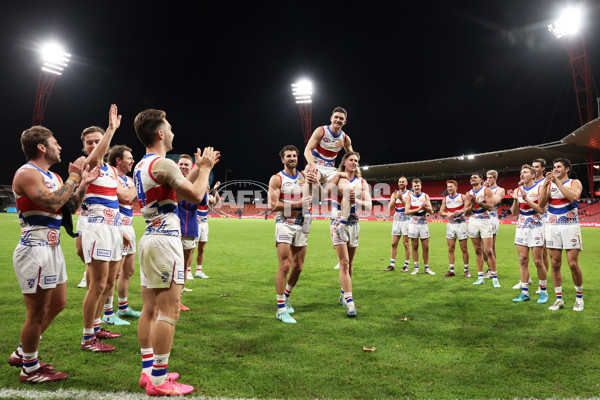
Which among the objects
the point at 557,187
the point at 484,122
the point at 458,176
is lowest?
the point at 557,187

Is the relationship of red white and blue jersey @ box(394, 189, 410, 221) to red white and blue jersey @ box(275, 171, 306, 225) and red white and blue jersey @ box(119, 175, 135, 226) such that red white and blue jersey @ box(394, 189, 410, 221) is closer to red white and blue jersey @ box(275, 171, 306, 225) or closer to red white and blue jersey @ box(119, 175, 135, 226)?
red white and blue jersey @ box(275, 171, 306, 225)

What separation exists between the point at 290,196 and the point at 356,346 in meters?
2.69

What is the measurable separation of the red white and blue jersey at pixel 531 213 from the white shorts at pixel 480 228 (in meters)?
1.28

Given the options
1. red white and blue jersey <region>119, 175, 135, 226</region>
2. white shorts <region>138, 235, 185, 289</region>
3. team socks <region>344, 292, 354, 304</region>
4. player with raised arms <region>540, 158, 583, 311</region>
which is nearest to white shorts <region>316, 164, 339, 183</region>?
team socks <region>344, 292, 354, 304</region>

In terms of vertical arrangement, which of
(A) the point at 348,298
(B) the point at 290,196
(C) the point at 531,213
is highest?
(B) the point at 290,196

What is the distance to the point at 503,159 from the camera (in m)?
46.9

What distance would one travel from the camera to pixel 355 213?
6379 millimetres

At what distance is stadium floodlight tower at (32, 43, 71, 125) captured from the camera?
41.6 m

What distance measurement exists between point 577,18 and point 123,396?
48330 mm

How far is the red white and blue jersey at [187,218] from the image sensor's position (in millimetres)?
6656

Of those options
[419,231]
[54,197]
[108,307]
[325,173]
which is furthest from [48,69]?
[54,197]

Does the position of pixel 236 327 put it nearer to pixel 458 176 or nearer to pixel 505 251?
pixel 505 251

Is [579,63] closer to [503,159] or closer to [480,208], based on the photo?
[503,159]

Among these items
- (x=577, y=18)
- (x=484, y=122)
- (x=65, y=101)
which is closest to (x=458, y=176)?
(x=484, y=122)
